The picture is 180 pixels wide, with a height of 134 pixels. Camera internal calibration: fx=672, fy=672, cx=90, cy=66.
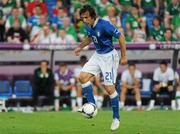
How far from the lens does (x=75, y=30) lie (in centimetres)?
2086

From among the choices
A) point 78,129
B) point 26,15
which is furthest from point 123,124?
point 26,15

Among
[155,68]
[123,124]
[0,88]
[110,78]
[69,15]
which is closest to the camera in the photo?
[110,78]

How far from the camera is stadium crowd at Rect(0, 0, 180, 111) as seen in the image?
1931cm

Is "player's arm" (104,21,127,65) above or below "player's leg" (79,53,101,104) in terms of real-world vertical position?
above

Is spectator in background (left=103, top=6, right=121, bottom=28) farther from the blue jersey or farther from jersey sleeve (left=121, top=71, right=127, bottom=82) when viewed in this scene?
the blue jersey

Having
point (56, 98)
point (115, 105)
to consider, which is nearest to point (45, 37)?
point (56, 98)

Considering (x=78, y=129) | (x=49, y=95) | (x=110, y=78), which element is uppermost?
(x=110, y=78)

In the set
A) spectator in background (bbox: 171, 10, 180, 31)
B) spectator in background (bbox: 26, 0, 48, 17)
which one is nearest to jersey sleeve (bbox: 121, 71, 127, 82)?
spectator in background (bbox: 171, 10, 180, 31)

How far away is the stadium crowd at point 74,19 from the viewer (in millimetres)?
20016

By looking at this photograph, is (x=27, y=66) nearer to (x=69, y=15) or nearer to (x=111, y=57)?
(x=69, y=15)

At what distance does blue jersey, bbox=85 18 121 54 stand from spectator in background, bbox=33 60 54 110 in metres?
6.83

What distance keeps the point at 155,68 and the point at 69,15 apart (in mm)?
3459

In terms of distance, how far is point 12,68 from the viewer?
1988cm

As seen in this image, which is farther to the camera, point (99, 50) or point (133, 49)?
point (133, 49)
